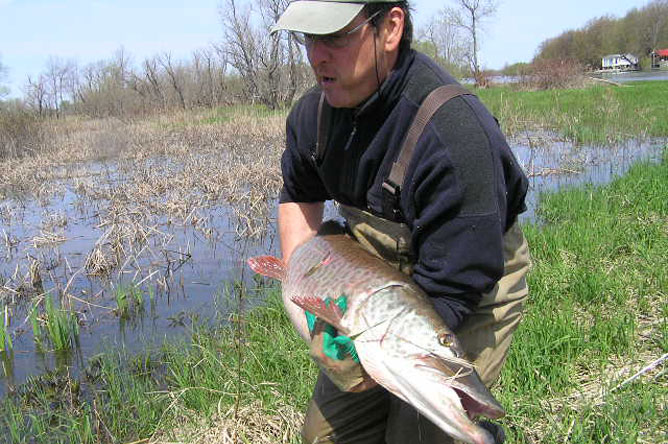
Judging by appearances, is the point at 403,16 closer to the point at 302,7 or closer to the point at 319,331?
the point at 302,7

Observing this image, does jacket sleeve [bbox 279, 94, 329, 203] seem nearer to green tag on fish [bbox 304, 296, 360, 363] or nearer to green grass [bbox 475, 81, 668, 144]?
green tag on fish [bbox 304, 296, 360, 363]

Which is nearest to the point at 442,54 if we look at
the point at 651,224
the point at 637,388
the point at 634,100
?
the point at 634,100

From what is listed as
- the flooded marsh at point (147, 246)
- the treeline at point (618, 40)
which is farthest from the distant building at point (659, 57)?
the flooded marsh at point (147, 246)

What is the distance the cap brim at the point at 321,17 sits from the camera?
2029 millimetres

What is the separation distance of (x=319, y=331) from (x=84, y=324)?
168 inches

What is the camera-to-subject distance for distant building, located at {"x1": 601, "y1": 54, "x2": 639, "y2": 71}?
282ft

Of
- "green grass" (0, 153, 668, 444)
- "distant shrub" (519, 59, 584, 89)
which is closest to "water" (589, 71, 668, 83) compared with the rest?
"distant shrub" (519, 59, 584, 89)

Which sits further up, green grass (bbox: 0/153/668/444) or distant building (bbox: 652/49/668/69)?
distant building (bbox: 652/49/668/69)

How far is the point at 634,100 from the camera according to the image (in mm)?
19156

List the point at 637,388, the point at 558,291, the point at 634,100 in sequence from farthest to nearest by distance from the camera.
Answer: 1. the point at 634,100
2. the point at 558,291
3. the point at 637,388

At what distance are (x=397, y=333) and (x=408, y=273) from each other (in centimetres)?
42

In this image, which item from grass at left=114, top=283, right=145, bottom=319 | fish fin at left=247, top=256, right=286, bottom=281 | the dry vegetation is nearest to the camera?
fish fin at left=247, top=256, right=286, bottom=281

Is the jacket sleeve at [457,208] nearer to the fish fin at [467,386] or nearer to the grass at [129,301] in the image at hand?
the fish fin at [467,386]

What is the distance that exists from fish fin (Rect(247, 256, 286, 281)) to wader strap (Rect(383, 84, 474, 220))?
2.83 feet
